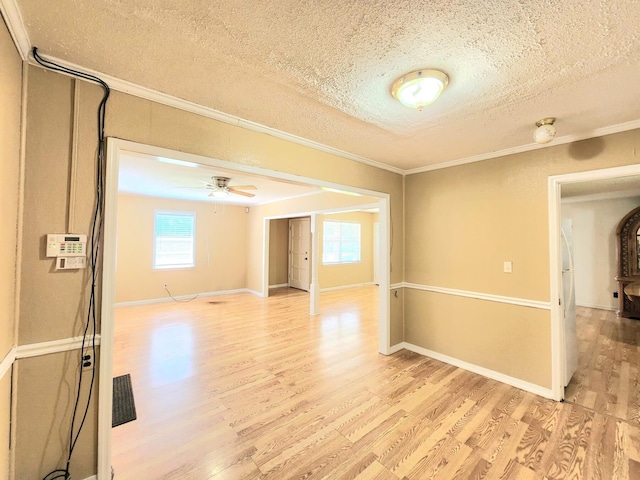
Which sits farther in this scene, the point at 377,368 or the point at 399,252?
the point at 399,252

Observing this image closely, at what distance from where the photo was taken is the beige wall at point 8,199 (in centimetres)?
113

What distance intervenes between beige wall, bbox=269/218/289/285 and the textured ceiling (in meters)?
6.24

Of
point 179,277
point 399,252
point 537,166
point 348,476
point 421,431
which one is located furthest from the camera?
point 179,277

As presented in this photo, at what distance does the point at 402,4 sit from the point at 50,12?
5.00 feet

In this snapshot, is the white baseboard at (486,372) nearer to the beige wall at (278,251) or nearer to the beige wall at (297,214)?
the beige wall at (297,214)

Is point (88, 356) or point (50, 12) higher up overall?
point (50, 12)

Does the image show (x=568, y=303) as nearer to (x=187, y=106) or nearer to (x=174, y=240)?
(x=187, y=106)

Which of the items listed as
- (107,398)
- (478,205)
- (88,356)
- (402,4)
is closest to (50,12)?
(402,4)

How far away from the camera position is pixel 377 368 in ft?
10.1

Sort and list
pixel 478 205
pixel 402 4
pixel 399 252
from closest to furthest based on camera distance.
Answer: pixel 402 4 < pixel 478 205 < pixel 399 252

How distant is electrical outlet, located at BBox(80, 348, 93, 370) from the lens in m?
1.53

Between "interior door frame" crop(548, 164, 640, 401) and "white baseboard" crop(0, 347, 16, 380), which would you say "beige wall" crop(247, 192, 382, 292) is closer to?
"interior door frame" crop(548, 164, 640, 401)

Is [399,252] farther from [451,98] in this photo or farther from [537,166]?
[451,98]

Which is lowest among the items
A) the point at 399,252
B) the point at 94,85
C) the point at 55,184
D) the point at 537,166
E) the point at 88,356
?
the point at 88,356
